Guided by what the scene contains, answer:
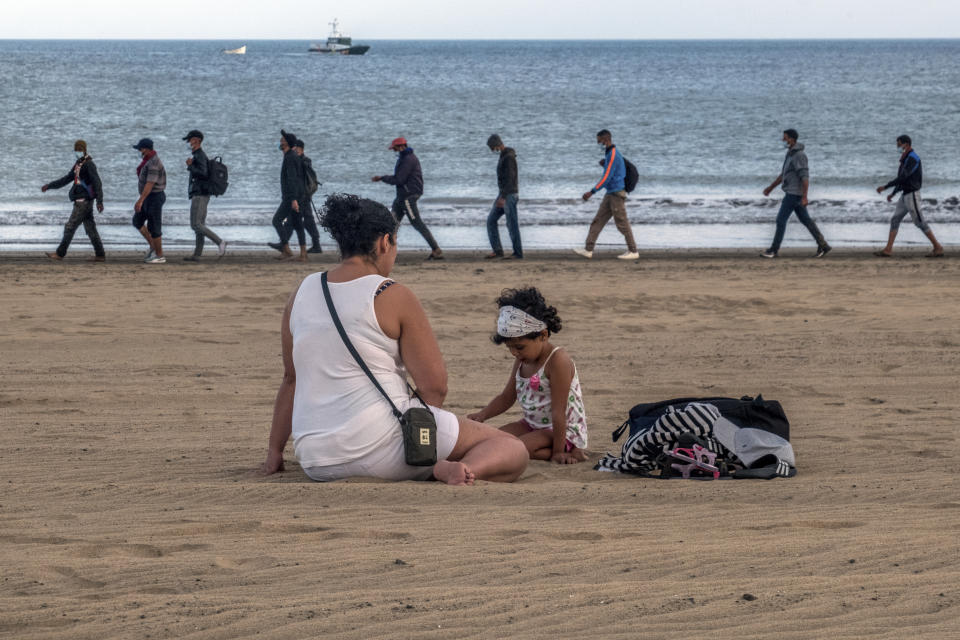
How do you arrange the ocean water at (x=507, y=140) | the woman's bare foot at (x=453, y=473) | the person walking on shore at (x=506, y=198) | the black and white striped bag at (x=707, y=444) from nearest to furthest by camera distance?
the woman's bare foot at (x=453, y=473) < the black and white striped bag at (x=707, y=444) < the person walking on shore at (x=506, y=198) < the ocean water at (x=507, y=140)

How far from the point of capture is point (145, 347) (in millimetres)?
8992

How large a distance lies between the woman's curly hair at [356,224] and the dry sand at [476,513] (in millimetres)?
1000

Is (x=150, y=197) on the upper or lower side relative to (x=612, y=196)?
lower

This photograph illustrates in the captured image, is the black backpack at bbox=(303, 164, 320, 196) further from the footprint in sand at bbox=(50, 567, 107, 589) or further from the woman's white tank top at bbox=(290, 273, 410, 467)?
the footprint in sand at bbox=(50, 567, 107, 589)

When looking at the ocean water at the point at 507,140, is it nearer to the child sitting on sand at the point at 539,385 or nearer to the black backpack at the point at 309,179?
the black backpack at the point at 309,179

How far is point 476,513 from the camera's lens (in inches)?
176

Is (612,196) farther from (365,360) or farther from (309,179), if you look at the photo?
(365,360)

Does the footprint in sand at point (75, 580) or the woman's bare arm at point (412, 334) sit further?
the woman's bare arm at point (412, 334)

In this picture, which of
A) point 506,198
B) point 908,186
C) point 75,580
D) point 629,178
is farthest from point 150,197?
point 75,580

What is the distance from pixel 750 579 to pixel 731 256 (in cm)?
1173

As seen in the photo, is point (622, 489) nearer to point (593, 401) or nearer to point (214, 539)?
point (214, 539)

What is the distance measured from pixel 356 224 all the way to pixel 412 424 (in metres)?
0.86

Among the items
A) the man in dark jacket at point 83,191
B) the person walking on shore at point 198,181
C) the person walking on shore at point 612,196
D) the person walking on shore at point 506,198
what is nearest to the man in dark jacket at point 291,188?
the person walking on shore at point 198,181

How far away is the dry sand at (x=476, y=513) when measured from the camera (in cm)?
336
